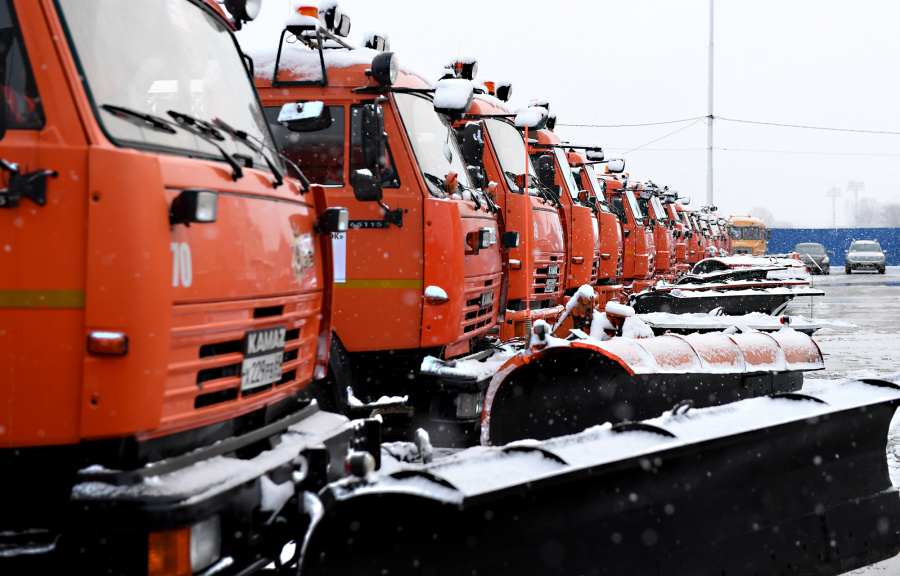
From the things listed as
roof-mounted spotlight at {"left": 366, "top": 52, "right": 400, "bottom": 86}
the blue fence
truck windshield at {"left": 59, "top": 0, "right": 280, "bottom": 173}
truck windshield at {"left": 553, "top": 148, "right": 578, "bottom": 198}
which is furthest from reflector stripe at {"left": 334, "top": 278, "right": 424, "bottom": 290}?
the blue fence

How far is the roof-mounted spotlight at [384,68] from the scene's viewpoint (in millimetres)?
5600

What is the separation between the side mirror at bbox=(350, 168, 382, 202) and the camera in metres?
5.65

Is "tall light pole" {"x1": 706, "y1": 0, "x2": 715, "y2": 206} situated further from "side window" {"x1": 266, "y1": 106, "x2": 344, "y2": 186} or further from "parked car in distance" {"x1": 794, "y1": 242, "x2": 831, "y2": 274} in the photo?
"side window" {"x1": 266, "y1": 106, "x2": 344, "y2": 186}

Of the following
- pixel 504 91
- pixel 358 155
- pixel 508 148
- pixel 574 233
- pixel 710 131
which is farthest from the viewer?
pixel 710 131

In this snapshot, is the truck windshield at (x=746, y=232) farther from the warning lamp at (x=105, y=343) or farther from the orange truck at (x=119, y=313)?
the warning lamp at (x=105, y=343)

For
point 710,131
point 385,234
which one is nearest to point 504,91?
point 385,234

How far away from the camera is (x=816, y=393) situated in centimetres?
411

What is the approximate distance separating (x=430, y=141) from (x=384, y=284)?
127 centimetres

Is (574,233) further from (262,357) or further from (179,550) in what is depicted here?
(179,550)

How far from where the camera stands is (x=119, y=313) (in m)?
2.70

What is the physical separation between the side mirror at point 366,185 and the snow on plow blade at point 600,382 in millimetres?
1436

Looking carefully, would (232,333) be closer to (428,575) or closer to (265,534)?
(265,534)

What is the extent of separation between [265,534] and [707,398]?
136 inches

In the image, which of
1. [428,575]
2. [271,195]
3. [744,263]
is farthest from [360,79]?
[744,263]
